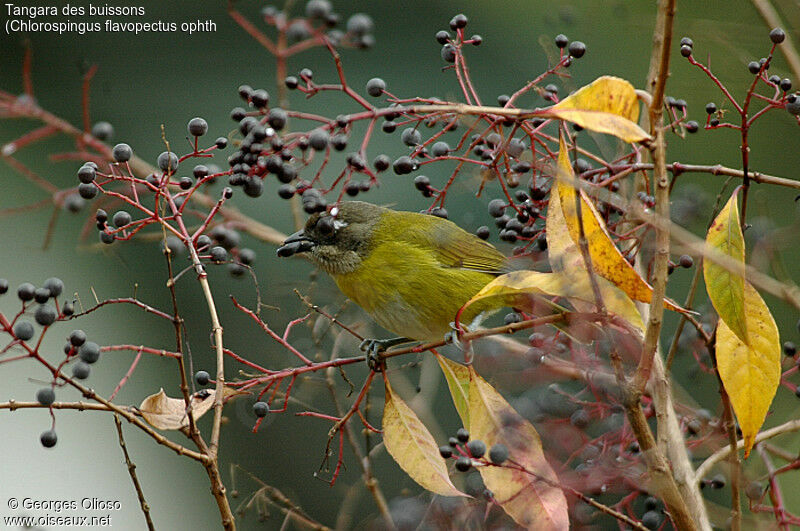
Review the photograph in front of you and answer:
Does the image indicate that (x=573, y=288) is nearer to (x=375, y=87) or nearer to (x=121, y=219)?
(x=375, y=87)

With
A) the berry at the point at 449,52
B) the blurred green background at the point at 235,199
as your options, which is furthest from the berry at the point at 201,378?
the blurred green background at the point at 235,199

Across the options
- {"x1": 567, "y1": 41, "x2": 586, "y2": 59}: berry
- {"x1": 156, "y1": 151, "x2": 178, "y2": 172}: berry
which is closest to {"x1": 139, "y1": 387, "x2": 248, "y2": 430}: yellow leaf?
{"x1": 156, "y1": 151, "x2": 178, "y2": 172}: berry

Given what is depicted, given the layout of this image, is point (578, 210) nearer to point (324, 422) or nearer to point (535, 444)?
point (535, 444)

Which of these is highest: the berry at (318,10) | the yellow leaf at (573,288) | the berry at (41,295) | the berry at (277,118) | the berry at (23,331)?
the berry at (318,10)

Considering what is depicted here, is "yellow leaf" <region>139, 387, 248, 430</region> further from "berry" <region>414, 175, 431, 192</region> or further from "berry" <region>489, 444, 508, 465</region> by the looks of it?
"berry" <region>414, 175, 431, 192</region>

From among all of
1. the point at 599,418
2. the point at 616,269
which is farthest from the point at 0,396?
the point at 616,269

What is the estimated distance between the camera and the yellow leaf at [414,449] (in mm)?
1901

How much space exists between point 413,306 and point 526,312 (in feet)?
1.96

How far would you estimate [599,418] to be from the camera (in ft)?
7.68

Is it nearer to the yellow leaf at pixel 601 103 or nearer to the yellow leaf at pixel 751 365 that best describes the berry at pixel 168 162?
the yellow leaf at pixel 601 103

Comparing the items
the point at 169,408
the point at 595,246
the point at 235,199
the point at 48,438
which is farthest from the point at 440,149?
the point at 235,199

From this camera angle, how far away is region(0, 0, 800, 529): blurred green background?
4418mm

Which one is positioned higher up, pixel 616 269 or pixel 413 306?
pixel 616 269

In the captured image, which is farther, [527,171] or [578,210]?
[527,171]
